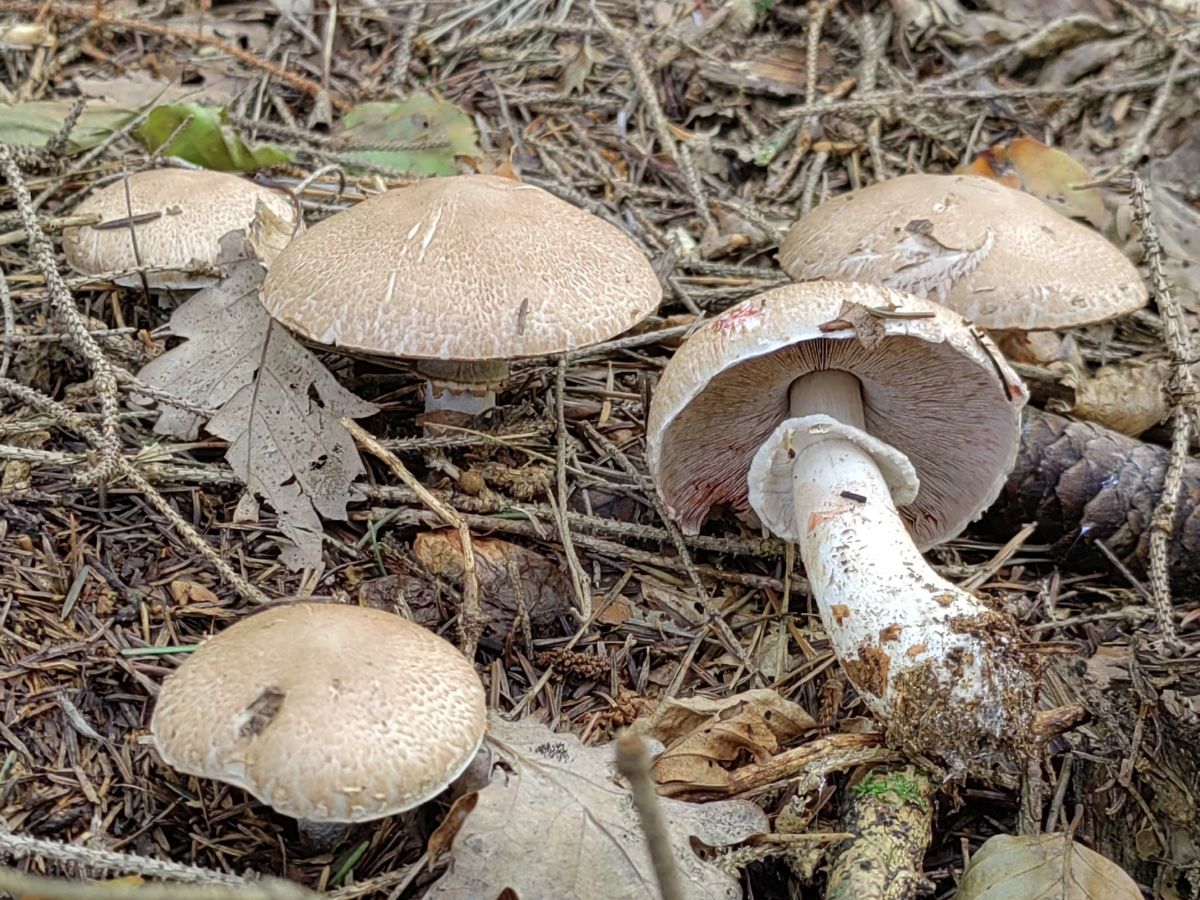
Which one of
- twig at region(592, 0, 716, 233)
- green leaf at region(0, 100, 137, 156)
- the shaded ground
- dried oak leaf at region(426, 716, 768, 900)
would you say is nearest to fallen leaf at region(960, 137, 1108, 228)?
the shaded ground

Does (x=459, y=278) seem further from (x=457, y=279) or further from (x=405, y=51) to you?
(x=405, y=51)

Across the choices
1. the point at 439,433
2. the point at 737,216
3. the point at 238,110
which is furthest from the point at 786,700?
the point at 238,110

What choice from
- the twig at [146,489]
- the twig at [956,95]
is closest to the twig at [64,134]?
the twig at [146,489]

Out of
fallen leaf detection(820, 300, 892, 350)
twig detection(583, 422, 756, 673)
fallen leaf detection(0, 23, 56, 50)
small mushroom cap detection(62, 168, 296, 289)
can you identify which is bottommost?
twig detection(583, 422, 756, 673)

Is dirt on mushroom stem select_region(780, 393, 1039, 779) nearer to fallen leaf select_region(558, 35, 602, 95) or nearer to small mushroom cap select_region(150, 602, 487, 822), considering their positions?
small mushroom cap select_region(150, 602, 487, 822)

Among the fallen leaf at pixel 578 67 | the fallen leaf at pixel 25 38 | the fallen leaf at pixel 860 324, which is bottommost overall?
the fallen leaf at pixel 578 67

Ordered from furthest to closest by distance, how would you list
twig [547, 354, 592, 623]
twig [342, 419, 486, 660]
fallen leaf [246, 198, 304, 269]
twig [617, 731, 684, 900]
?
1. fallen leaf [246, 198, 304, 269]
2. twig [547, 354, 592, 623]
3. twig [342, 419, 486, 660]
4. twig [617, 731, 684, 900]

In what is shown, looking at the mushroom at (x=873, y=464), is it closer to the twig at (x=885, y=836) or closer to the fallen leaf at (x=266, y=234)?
the twig at (x=885, y=836)
